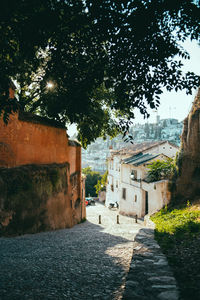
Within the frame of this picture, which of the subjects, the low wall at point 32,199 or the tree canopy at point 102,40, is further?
the low wall at point 32,199

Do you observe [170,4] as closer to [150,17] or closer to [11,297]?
[150,17]

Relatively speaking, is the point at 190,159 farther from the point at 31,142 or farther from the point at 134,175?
the point at 134,175

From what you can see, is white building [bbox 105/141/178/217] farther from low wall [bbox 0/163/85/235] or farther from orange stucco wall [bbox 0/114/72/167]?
orange stucco wall [bbox 0/114/72/167]

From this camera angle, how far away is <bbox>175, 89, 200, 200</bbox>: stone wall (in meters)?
12.2

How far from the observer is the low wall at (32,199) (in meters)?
6.86

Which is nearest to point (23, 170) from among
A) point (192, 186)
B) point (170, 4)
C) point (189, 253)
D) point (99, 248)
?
point (99, 248)

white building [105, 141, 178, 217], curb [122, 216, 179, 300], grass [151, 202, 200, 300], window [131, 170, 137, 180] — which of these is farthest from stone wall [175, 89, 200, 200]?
window [131, 170, 137, 180]

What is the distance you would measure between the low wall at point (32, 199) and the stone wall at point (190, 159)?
22.1 ft

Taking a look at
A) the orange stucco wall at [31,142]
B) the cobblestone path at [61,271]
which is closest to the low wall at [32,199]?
the orange stucco wall at [31,142]

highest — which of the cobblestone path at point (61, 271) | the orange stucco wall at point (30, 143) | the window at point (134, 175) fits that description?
the orange stucco wall at point (30, 143)

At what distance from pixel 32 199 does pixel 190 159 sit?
29.6ft

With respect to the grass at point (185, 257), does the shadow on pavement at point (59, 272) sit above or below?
below

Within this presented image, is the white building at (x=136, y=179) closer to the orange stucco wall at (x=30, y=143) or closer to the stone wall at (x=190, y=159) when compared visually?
the stone wall at (x=190, y=159)

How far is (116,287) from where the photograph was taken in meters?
3.31
